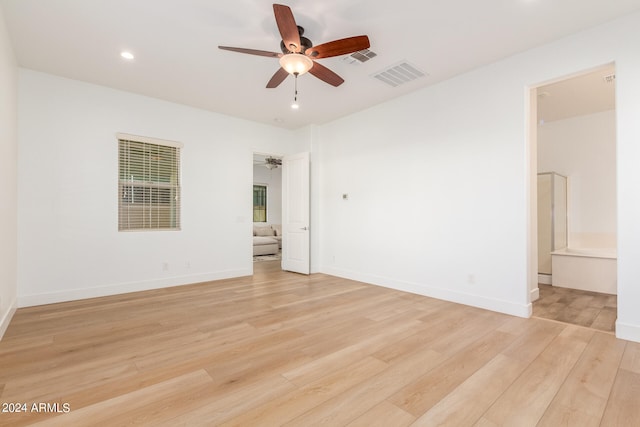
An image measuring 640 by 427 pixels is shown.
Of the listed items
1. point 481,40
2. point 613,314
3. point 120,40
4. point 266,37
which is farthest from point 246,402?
point 613,314

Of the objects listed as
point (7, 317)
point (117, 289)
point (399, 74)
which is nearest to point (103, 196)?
point (117, 289)

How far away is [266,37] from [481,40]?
228 centimetres

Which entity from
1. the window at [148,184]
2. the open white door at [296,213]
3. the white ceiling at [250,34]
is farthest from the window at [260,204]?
the white ceiling at [250,34]

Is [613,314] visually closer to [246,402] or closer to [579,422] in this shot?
[579,422]

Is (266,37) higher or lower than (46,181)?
higher

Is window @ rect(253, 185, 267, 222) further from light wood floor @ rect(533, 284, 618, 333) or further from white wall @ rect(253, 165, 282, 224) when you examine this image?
light wood floor @ rect(533, 284, 618, 333)

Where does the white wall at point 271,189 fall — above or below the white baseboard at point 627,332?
above

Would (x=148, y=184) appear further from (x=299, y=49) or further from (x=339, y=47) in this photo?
(x=339, y=47)

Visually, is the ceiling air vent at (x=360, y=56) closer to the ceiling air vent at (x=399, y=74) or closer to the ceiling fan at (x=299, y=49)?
the ceiling air vent at (x=399, y=74)

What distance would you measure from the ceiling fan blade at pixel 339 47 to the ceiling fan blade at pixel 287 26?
6.1 inches

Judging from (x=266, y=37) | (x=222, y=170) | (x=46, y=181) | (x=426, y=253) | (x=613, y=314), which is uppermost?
(x=266, y=37)

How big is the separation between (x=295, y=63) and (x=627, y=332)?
3972mm

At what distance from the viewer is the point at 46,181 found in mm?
3975

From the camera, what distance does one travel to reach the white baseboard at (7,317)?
290 centimetres
